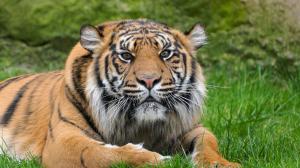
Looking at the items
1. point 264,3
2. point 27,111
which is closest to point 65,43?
point 264,3

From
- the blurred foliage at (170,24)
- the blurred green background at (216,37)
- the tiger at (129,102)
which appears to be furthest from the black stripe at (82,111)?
the blurred foliage at (170,24)

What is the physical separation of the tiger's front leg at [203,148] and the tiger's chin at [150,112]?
0.93 ft

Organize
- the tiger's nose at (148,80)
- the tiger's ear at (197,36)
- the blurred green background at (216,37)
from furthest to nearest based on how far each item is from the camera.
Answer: the blurred green background at (216,37) → the tiger's ear at (197,36) → the tiger's nose at (148,80)

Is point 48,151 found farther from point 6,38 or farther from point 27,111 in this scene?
point 6,38

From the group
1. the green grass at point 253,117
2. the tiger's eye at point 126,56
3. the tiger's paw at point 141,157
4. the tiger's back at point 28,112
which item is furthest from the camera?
the tiger's back at point 28,112

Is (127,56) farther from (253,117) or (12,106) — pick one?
(253,117)

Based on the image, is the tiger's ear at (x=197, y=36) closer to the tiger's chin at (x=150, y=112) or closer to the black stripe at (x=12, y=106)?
the tiger's chin at (x=150, y=112)

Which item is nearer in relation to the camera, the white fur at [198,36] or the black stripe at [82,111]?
the black stripe at [82,111]

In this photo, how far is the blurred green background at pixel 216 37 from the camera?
24.0ft

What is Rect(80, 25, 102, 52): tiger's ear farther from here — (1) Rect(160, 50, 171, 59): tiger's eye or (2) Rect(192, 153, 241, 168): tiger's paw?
(2) Rect(192, 153, 241, 168): tiger's paw

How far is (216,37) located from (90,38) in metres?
2.78

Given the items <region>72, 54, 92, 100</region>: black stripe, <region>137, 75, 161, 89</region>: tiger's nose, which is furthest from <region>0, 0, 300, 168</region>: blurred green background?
<region>137, 75, 161, 89</region>: tiger's nose

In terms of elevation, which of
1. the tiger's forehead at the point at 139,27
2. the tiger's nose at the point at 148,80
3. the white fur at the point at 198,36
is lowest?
the tiger's nose at the point at 148,80

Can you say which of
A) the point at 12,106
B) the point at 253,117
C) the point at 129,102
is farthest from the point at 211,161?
the point at 12,106
